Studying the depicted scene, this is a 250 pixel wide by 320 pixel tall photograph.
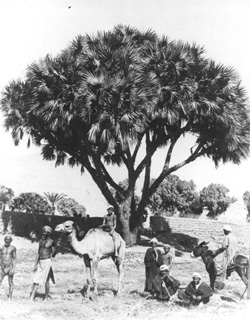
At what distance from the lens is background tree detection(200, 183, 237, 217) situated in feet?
125

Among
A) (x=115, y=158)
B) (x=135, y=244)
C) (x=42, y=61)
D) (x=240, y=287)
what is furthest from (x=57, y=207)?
(x=240, y=287)

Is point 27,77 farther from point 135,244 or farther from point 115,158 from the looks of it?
point 135,244

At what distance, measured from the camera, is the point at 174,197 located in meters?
36.5

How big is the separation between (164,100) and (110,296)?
360 inches

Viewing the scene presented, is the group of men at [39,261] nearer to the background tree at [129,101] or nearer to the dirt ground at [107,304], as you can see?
the dirt ground at [107,304]

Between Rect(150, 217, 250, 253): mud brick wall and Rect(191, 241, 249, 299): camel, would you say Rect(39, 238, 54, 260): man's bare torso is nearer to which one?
Rect(191, 241, 249, 299): camel

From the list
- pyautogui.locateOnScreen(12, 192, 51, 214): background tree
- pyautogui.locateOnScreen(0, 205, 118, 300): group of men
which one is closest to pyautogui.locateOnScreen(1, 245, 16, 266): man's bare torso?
pyautogui.locateOnScreen(0, 205, 118, 300): group of men

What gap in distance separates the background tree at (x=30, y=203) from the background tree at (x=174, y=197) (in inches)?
358

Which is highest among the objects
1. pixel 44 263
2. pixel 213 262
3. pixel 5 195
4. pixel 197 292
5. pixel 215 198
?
pixel 215 198

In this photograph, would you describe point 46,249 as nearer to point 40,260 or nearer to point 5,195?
point 40,260

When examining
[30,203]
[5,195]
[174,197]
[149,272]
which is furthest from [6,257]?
[174,197]

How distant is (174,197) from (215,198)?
4.30 m

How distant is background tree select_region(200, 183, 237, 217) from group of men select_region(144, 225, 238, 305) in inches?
1109

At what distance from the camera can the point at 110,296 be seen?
31.0 feet
